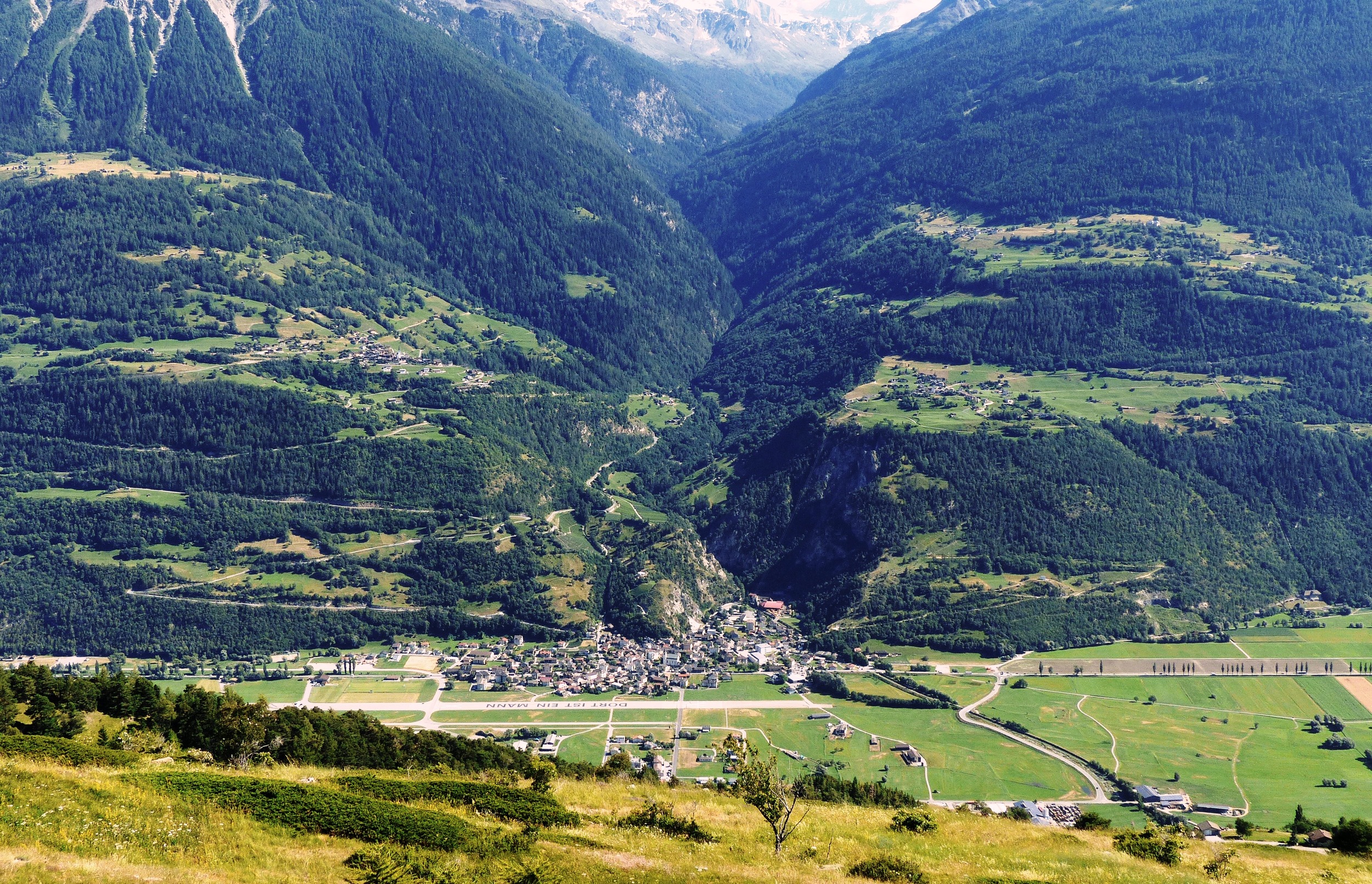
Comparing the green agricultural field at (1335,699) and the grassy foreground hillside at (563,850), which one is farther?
the green agricultural field at (1335,699)

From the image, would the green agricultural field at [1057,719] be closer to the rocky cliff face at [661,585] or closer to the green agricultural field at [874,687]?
the green agricultural field at [874,687]

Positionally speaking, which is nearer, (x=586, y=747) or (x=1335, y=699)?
(x=586, y=747)

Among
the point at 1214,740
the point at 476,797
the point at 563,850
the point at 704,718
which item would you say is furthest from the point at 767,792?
the point at 1214,740

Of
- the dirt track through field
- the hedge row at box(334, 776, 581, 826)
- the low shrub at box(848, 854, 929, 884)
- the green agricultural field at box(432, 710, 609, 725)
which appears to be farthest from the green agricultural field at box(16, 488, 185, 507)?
the dirt track through field

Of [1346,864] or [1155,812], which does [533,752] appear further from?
[1346,864]

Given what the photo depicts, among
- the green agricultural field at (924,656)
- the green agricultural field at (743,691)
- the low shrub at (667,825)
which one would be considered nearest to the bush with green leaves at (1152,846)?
the low shrub at (667,825)

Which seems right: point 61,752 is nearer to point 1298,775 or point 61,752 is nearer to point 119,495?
point 1298,775
